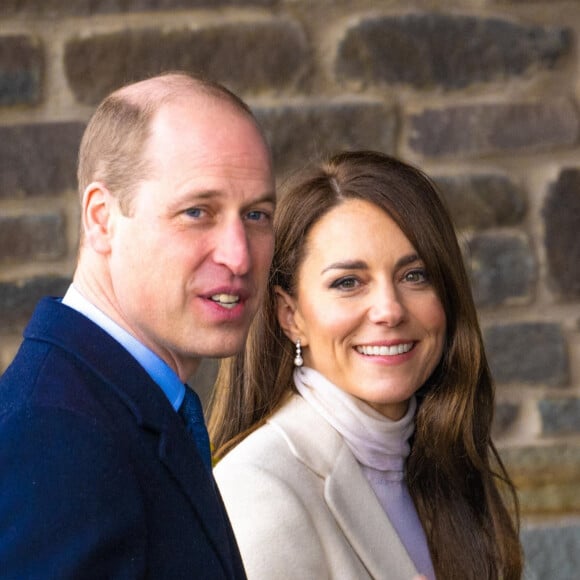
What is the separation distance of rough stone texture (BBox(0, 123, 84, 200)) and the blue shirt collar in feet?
6.36

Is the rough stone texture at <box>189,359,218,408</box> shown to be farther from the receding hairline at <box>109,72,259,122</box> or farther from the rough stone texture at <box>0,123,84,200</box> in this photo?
the receding hairline at <box>109,72,259,122</box>

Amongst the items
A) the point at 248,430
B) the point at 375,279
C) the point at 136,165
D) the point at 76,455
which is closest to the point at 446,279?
the point at 375,279

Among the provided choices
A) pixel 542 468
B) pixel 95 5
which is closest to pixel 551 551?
pixel 542 468

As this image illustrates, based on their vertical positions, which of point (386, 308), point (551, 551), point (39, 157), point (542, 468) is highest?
point (39, 157)

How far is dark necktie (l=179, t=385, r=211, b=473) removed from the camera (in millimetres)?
1343

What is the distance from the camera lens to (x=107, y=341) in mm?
1194

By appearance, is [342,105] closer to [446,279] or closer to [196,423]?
[446,279]

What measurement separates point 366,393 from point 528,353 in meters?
1.24

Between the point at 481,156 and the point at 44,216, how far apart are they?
1.27 meters

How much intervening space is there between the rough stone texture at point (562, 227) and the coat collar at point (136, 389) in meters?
2.27

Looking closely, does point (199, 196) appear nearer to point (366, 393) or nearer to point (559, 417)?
point (366, 393)

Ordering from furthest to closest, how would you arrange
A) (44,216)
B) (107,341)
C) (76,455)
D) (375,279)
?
(44,216)
(375,279)
(107,341)
(76,455)

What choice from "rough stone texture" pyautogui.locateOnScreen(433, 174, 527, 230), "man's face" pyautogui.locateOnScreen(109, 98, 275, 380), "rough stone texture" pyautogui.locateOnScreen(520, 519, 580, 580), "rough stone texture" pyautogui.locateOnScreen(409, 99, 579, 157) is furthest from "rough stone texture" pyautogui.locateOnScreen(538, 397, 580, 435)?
"man's face" pyautogui.locateOnScreen(109, 98, 275, 380)

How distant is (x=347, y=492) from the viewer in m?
2.09
